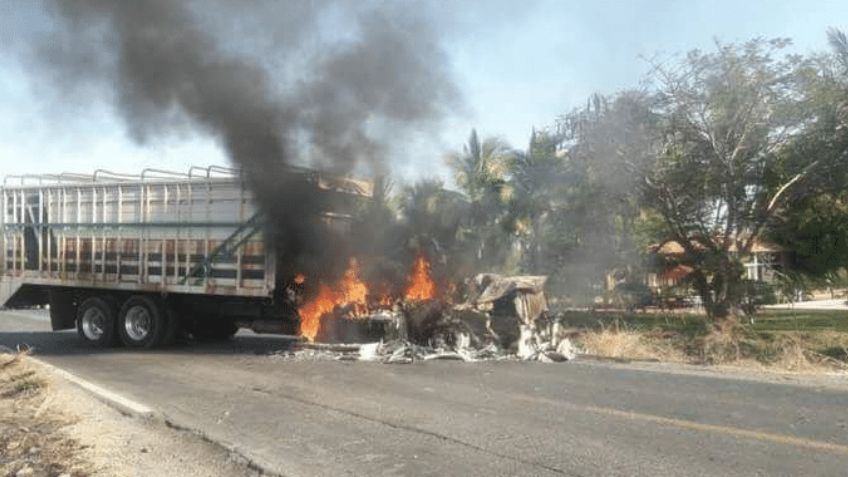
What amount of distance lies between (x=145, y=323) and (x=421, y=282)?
448 centimetres

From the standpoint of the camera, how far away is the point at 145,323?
11797mm

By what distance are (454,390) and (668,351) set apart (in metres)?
4.20

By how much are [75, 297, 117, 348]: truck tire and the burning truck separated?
0.9 inches

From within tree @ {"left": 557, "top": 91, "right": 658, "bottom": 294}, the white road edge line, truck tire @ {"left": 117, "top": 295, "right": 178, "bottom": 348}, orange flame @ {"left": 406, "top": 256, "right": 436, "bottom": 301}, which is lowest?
the white road edge line

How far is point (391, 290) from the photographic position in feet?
37.1

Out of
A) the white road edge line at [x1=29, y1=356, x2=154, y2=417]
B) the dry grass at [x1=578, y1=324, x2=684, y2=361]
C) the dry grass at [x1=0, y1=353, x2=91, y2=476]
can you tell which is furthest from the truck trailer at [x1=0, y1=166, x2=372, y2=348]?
the dry grass at [x1=578, y1=324, x2=684, y2=361]

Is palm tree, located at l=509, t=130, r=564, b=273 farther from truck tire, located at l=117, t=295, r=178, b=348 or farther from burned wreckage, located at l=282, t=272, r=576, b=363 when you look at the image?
truck tire, located at l=117, t=295, r=178, b=348

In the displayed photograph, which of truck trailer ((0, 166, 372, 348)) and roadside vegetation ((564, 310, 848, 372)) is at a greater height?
truck trailer ((0, 166, 372, 348))

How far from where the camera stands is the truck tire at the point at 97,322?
12.1m

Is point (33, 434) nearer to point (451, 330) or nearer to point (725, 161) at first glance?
point (451, 330)

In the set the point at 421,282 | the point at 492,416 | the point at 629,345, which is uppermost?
the point at 421,282

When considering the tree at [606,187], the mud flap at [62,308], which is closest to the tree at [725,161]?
the tree at [606,187]

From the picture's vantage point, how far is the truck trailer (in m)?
10.7

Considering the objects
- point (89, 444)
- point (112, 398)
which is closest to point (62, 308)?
point (112, 398)
